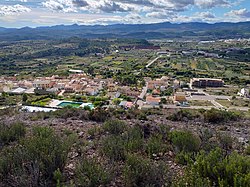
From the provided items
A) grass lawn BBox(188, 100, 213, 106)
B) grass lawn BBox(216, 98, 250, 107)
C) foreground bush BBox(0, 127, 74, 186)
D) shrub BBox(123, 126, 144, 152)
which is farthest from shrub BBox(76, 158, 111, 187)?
grass lawn BBox(216, 98, 250, 107)

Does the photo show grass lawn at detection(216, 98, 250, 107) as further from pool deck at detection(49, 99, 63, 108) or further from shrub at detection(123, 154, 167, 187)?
shrub at detection(123, 154, 167, 187)

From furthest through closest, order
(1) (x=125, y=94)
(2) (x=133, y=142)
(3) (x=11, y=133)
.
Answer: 1. (1) (x=125, y=94)
2. (3) (x=11, y=133)
3. (2) (x=133, y=142)

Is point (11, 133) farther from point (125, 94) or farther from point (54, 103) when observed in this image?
point (125, 94)

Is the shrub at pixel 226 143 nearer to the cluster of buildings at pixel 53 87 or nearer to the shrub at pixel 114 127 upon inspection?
the shrub at pixel 114 127

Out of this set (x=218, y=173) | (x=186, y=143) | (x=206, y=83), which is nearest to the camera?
(x=218, y=173)

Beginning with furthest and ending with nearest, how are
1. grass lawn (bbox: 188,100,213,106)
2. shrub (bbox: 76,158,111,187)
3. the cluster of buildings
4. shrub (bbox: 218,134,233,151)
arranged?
1. the cluster of buildings
2. grass lawn (bbox: 188,100,213,106)
3. shrub (bbox: 218,134,233,151)
4. shrub (bbox: 76,158,111,187)

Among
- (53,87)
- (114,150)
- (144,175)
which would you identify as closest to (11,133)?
(114,150)
